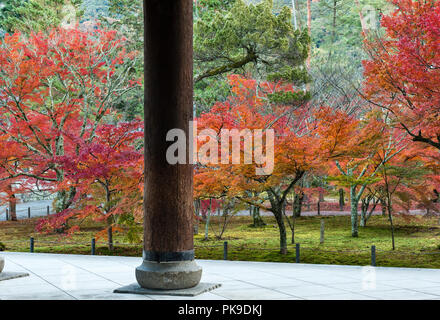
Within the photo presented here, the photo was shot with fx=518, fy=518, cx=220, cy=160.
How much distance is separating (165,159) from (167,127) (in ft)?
1.50

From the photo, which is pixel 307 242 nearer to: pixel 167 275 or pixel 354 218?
pixel 354 218


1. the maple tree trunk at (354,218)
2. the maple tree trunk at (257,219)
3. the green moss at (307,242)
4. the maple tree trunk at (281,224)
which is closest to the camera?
the green moss at (307,242)

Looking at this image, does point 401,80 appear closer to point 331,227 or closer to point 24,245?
point 331,227

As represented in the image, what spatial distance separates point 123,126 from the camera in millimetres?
15953

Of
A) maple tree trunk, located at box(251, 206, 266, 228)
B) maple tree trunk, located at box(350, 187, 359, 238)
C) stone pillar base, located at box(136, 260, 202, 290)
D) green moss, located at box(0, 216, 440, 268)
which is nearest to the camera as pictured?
stone pillar base, located at box(136, 260, 202, 290)

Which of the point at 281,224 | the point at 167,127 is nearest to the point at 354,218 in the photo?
the point at 281,224

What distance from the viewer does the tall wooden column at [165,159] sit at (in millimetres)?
7281

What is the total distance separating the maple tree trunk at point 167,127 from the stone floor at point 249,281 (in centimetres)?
88

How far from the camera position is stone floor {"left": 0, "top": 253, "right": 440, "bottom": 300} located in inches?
286

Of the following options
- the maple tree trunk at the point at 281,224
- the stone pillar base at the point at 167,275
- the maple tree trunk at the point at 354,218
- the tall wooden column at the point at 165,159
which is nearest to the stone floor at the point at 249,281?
the stone pillar base at the point at 167,275

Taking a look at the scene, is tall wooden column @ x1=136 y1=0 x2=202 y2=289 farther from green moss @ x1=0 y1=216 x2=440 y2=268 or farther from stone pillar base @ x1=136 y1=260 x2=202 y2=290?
green moss @ x1=0 y1=216 x2=440 y2=268

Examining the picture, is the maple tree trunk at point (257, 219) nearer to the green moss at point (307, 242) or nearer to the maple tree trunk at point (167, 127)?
the green moss at point (307, 242)

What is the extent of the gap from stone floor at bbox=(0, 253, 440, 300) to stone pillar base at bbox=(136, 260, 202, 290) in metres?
0.30

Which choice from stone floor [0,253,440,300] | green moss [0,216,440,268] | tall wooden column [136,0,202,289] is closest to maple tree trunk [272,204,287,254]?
green moss [0,216,440,268]
